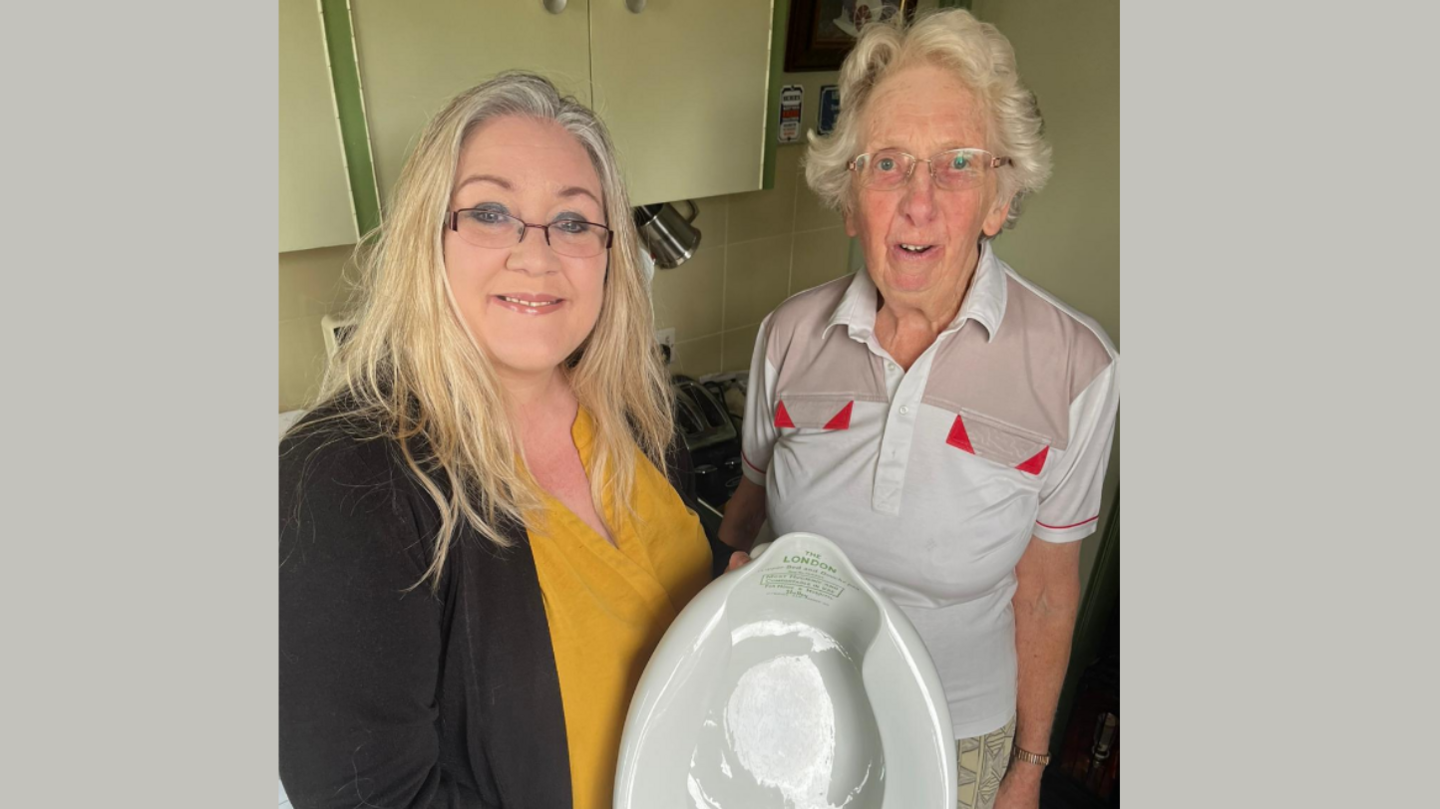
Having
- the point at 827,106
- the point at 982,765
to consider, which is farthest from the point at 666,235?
the point at 982,765

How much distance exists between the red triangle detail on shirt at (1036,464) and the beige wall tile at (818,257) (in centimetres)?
128

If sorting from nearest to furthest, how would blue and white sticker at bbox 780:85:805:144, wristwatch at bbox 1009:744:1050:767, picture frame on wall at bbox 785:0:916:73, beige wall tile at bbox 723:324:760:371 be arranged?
wristwatch at bbox 1009:744:1050:767 < picture frame on wall at bbox 785:0:916:73 < blue and white sticker at bbox 780:85:805:144 < beige wall tile at bbox 723:324:760:371

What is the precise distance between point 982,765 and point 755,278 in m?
1.35

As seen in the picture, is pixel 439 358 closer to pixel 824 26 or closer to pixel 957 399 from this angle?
pixel 957 399

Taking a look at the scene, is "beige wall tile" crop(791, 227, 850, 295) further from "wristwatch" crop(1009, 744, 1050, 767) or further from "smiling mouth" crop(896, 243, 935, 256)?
"wristwatch" crop(1009, 744, 1050, 767)

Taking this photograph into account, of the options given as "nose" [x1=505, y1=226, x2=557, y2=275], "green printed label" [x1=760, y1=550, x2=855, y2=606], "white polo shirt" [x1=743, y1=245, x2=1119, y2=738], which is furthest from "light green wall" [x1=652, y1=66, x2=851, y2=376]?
"green printed label" [x1=760, y1=550, x2=855, y2=606]

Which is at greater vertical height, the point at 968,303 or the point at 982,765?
the point at 968,303

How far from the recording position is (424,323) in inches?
33.9

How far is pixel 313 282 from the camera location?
1.42 metres

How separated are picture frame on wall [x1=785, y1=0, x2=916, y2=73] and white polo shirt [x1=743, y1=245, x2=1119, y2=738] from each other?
100cm

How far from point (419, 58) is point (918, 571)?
95 centimetres

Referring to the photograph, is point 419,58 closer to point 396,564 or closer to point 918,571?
point 396,564

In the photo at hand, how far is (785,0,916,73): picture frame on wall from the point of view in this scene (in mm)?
1807

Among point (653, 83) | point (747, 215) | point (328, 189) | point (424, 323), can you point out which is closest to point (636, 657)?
point (424, 323)
